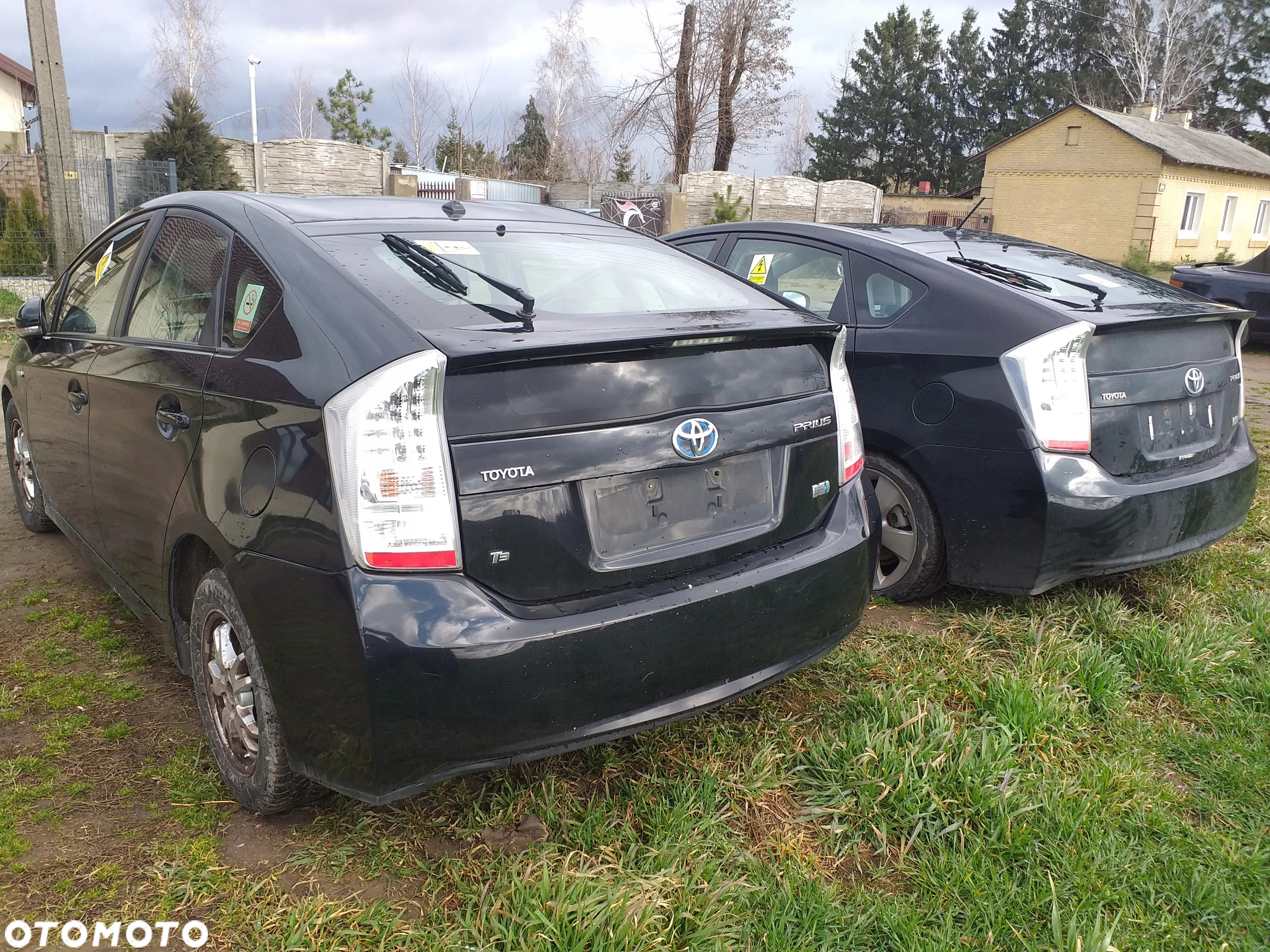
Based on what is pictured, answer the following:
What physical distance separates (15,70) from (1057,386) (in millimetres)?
49940

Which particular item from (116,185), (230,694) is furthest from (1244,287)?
(116,185)

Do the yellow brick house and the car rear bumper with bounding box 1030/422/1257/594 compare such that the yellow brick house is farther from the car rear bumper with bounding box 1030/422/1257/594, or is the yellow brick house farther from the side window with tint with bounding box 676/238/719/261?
the car rear bumper with bounding box 1030/422/1257/594

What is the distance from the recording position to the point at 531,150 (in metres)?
55.6

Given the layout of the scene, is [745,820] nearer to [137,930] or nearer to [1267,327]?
[137,930]

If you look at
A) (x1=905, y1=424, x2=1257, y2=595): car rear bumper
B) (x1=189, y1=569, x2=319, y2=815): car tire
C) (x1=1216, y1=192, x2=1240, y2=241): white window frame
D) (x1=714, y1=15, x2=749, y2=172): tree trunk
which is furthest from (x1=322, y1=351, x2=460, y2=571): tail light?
(x1=1216, y1=192, x2=1240, y2=241): white window frame

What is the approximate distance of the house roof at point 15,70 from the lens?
134ft

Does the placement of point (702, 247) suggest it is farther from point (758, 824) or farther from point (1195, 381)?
point (758, 824)

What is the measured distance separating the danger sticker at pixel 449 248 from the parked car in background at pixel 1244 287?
11.4 metres

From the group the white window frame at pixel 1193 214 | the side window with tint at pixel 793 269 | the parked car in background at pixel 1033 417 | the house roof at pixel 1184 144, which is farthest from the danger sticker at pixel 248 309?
the white window frame at pixel 1193 214

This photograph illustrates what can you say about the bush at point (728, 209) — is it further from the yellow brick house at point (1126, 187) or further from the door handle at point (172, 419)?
the door handle at point (172, 419)

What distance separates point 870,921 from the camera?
212cm

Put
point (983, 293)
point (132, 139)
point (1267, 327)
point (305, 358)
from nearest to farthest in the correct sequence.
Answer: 1. point (305, 358)
2. point (983, 293)
3. point (1267, 327)
4. point (132, 139)

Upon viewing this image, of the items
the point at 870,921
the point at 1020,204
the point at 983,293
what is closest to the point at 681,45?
the point at 1020,204

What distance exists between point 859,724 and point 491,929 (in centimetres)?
121
